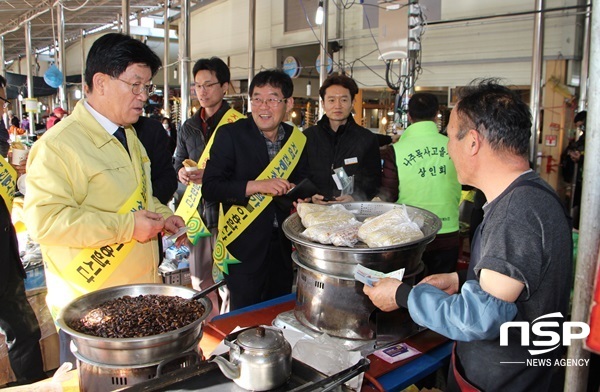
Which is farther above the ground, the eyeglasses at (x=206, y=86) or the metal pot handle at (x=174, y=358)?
the eyeglasses at (x=206, y=86)

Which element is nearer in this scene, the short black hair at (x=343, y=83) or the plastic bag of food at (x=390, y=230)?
the plastic bag of food at (x=390, y=230)

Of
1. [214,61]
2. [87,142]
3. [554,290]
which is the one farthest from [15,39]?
[554,290]

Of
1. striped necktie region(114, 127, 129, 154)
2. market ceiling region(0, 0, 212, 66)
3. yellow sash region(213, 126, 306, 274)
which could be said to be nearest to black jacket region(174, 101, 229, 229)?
yellow sash region(213, 126, 306, 274)

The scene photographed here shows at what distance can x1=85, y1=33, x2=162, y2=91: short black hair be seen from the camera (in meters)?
2.01

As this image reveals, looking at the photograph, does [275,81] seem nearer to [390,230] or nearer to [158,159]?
[158,159]

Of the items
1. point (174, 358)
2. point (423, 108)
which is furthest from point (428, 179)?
point (174, 358)

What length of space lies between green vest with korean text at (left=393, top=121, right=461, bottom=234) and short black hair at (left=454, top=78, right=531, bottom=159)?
187 cm

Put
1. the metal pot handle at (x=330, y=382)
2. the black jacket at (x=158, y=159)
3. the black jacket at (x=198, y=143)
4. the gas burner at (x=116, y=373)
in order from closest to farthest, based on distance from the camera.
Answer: the metal pot handle at (x=330, y=382) < the gas burner at (x=116, y=373) < the black jacket at (x=158, y=159) < the black jacket at (x=198, y=143)

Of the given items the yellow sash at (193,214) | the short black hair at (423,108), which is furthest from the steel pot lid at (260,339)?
the yellow sash at (193,214)

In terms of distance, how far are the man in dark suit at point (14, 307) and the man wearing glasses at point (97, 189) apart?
3.99 ft

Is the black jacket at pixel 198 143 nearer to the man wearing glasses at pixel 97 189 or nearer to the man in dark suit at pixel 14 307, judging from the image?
the man in dark suit at pixel 14 307

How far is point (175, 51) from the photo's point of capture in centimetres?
1847

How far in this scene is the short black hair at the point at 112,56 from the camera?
6.61 ft

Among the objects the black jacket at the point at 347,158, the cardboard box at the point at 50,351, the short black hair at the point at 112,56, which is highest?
the short black hair at the point at 112,56
